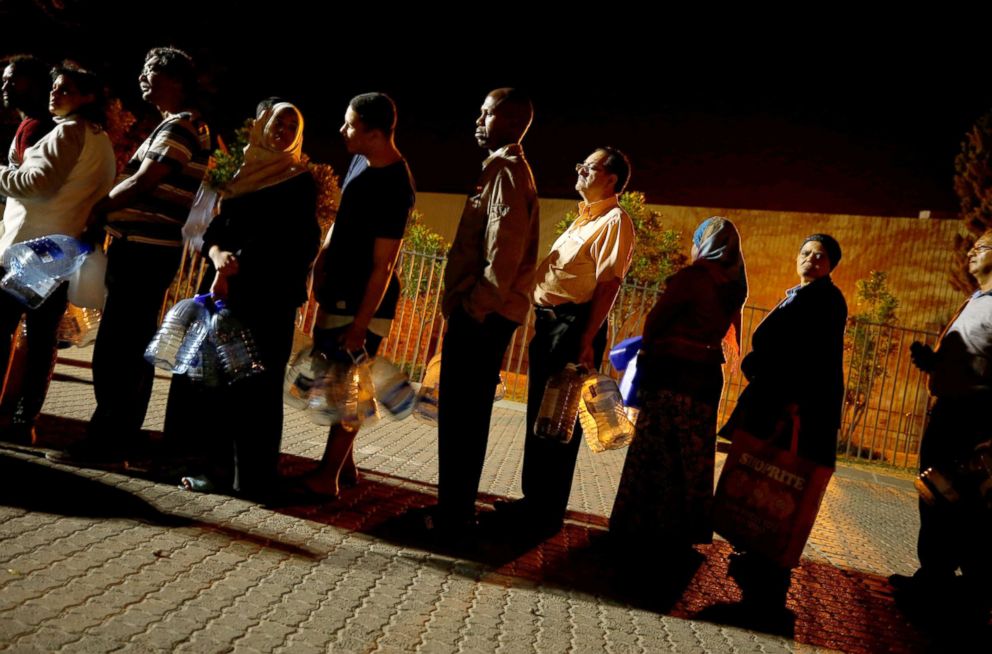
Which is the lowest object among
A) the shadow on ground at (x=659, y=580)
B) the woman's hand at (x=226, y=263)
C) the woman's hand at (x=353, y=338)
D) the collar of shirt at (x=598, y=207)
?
the shadow on ground at (x=659, y=580)

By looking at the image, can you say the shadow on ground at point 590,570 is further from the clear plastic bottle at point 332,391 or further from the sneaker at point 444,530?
the clear plastic bottle at point 332,391

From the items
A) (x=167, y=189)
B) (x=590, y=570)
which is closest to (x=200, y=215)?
(x=167, y=189)

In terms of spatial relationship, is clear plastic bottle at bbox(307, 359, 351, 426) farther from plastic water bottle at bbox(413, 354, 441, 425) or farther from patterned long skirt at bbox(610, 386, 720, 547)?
patterned long skirt at bbox(610, 386, 720, 547)

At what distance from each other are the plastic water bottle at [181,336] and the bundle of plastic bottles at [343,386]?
469mm

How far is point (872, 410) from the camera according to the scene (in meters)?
16.2

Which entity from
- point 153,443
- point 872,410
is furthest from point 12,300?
point 872,410

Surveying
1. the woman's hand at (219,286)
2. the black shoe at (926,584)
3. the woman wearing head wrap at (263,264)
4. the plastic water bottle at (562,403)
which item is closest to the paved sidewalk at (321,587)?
the black shoe at (926,584)

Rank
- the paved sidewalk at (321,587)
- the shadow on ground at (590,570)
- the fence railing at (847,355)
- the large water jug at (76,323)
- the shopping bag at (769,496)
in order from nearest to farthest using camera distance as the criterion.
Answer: the paved sidewalk at (321,587) → the shadow on ground at (590,570) → the shopping bag at (769,496) → the large water jug at (76,323) → the fence railing at (847,355)

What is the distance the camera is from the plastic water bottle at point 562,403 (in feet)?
12.8

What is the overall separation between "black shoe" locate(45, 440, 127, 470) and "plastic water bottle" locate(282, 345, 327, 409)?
0.87 m

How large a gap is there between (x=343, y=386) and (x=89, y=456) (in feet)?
4.31

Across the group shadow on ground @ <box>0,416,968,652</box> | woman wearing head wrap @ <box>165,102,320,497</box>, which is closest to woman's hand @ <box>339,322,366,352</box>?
woman wearing head wrap @ <box>165,102,320,497</box>

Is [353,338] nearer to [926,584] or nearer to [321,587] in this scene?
[321,587]

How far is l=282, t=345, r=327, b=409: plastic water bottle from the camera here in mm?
3744
